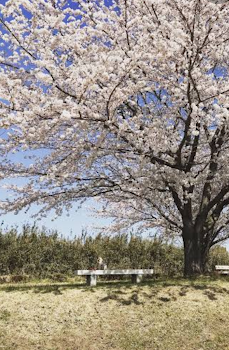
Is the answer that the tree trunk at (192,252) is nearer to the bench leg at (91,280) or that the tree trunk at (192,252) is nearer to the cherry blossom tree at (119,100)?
the cherry blossom tree at (119,100)

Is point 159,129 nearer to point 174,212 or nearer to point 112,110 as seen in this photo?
point 112,110

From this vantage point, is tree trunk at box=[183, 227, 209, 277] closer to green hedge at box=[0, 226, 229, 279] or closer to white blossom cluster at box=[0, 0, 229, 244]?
white blossom cluster at box=[0, 0, 229, 244]

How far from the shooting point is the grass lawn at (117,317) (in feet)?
28.9

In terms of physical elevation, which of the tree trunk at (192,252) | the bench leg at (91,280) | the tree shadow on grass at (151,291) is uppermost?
the tree trunk at (192,252)

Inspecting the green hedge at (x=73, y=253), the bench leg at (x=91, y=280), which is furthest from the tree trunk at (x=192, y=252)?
the green hedge at (x=73, y=253)

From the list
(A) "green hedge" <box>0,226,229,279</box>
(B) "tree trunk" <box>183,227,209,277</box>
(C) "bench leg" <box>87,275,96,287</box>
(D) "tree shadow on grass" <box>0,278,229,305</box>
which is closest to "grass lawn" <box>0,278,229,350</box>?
(D) "tree shadow on grass" <box>0,278,229,305</box>

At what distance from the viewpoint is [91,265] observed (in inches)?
690

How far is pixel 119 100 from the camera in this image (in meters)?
9.25

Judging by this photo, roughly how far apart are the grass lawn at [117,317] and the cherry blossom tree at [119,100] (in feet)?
9.41

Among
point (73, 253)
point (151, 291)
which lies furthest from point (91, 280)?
point (73, 253)

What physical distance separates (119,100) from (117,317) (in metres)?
4.78

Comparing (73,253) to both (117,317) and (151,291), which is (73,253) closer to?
(151,291)

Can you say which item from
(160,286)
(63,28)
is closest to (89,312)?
(160,286)

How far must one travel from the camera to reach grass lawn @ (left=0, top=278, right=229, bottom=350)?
346 inches
